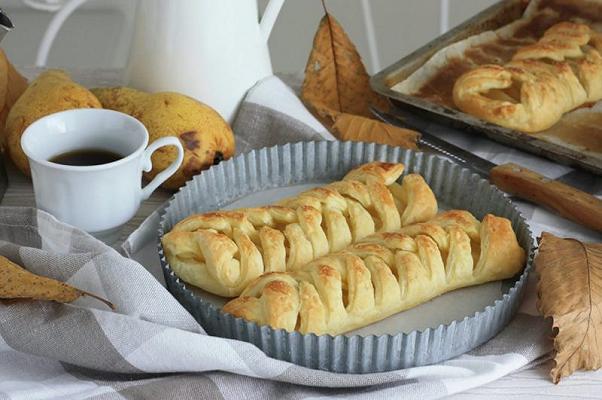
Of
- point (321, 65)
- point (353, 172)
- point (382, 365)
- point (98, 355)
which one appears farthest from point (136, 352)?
point (321, 65)

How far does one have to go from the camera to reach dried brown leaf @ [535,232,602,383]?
30.5 inches

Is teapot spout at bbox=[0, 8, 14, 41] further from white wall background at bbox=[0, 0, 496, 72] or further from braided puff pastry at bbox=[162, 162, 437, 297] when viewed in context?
white wall background at bbox=[0, 0, 496, 72]

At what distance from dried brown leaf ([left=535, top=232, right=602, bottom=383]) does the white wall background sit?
1294 millimetres

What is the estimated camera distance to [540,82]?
1.17 m

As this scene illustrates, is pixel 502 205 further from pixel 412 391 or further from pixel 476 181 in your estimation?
pixel 412 391

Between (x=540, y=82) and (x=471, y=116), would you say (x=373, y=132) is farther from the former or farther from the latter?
(x=540, y=82)

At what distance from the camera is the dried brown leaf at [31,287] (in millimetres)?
766

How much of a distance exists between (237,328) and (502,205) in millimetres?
304

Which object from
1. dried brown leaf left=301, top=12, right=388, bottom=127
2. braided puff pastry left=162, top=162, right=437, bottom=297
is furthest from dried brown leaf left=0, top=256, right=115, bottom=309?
dried brown leaf left=301, top=12, right=388, bottom=127

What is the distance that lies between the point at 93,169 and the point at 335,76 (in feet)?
1.31

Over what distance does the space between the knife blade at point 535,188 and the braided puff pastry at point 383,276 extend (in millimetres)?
125

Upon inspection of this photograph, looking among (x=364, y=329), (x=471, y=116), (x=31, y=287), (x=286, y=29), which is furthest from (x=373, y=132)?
(x=286, y=29)

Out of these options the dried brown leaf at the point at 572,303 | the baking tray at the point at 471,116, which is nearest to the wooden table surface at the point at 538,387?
the dried brown leaf at the point at 572,303

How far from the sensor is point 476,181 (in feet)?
3.18
